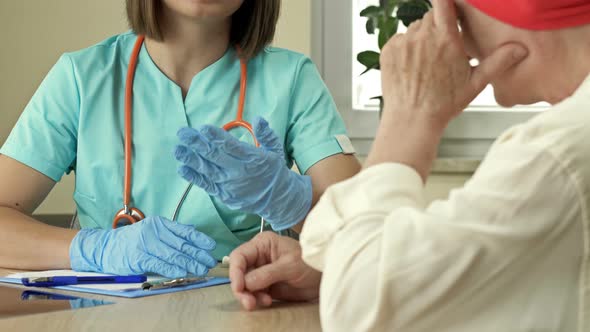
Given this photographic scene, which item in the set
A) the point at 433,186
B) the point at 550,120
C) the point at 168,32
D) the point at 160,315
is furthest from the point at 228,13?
the point at 433,186

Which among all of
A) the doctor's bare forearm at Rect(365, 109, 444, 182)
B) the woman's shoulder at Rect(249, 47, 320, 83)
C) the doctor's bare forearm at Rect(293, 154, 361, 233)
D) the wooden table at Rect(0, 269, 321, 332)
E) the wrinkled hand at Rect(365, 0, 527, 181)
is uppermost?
the wrinkled hand at Rect(365, 0, 527, 181)

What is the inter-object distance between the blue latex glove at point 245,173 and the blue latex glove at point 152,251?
14 cm

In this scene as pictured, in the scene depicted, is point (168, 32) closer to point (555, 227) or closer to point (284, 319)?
point (284, 319)

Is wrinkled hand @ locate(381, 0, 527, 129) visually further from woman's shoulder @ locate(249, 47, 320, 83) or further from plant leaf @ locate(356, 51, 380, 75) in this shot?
plant leaf @ locate(356, 51, 380, 75)

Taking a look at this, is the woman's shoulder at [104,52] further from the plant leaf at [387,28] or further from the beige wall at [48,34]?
the plant leaf at [387,28]

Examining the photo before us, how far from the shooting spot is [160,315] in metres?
1.02

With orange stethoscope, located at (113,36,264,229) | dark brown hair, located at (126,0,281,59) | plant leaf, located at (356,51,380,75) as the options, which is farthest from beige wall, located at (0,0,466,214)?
orange stethoscope, located at (113,36,264,229)

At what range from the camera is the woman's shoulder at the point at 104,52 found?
1.69 meters

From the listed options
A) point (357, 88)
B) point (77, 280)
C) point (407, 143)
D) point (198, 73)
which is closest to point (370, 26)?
point (357, 88)

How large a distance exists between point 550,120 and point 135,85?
3.79 ft

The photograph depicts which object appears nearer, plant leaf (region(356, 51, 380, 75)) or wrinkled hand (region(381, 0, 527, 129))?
wrinkled hand (region(381, 0, 527, 129))

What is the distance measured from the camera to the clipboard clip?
1179mm

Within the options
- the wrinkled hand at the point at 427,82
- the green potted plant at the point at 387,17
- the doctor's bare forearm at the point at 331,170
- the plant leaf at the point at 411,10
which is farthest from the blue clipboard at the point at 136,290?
the plant leaf at the point at 411,10

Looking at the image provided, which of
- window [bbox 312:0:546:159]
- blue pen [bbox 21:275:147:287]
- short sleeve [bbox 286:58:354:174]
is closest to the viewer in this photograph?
blue pen [bbox 21:275:147:287]
